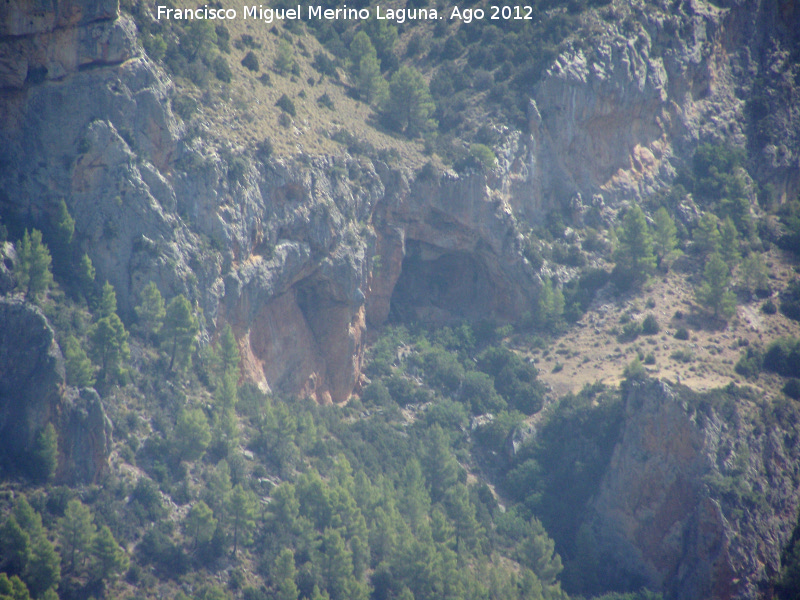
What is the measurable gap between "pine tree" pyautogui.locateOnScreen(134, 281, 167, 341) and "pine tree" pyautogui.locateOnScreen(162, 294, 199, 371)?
53 cm

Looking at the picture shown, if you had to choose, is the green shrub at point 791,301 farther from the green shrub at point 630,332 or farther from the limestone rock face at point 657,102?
the limestone rock face at point 657,102

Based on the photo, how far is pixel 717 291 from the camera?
74812mm

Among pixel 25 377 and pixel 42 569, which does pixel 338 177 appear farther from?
pixel 42 569

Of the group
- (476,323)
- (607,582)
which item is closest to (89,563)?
(607,582)

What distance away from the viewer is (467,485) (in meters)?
64.9

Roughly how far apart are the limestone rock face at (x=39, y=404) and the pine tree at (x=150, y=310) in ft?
27.0

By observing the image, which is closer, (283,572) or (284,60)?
(283,572)

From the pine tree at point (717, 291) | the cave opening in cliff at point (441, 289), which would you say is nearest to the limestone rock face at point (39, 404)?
the cave opening in cliff at point (441, 289)

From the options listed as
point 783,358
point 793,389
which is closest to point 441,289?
point 783,358

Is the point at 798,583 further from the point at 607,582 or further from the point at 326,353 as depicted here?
the point at 326,353

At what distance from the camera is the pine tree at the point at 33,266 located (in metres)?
46.7

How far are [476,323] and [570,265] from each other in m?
12.1

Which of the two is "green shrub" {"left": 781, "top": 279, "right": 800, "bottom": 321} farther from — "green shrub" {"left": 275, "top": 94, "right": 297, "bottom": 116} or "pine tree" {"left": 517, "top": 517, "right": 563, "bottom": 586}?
"green shrub" {"left": 275, "top": 94, "right": 297, "bottom": 116}

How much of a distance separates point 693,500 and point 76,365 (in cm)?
4547
